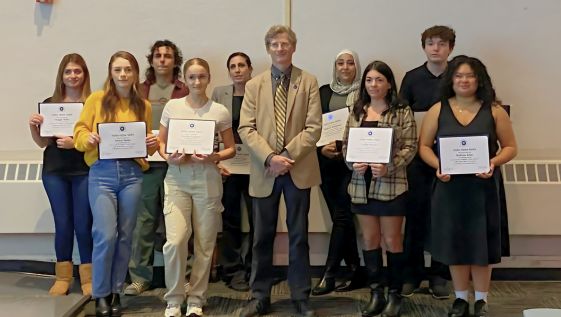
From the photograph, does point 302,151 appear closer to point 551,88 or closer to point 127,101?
point 127,101

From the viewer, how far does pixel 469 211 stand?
9.55ft

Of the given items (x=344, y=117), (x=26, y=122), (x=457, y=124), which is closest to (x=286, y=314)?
(x=344, y=117)

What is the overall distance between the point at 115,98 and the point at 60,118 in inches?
17.2

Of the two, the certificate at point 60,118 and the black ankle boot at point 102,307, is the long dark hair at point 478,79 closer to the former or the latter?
the certificate at point 60,118

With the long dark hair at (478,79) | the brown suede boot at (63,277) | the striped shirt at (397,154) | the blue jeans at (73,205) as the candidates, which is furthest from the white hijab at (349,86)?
the brown suede boot at (63,277)

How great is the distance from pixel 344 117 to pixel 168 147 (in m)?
1.07

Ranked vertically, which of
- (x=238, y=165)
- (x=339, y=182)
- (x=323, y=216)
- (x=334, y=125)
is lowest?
(x=323, y=216)

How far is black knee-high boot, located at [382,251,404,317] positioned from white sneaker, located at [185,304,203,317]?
3.31ft

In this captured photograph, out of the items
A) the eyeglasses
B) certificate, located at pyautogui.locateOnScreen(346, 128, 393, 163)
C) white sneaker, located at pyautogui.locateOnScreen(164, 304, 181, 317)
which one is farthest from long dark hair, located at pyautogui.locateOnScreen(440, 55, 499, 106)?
white sneaker, located at pyautogui.locateOnScreen(164, 304, 181, 317)

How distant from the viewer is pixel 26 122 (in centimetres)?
414

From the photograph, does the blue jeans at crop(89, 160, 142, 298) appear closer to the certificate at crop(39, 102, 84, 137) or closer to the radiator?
the certificate at crop(39, 102, 84, 137)

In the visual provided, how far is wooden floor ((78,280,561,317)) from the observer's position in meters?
3.24

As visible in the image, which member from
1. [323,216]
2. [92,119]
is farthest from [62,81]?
[323,216]

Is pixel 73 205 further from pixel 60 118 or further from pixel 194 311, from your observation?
pixel 194 311
